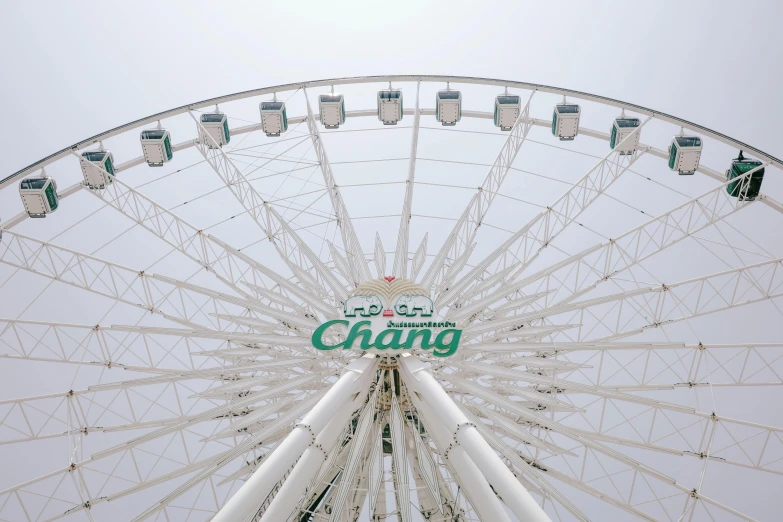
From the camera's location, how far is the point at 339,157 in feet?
140

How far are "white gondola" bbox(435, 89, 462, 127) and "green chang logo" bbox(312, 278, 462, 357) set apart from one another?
10138 millimetres

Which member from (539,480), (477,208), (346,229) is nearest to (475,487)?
(539,480)

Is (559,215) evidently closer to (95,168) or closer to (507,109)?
(507,109)

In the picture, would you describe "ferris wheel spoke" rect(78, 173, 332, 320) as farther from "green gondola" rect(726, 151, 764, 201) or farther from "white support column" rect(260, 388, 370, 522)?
"green gondola" rect(726, 151, 764, 201)

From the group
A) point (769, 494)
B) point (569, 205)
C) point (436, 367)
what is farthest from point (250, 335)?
point (769, 494)

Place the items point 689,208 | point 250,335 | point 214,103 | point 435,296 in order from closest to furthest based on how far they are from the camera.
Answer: point 250,335
point 435,296
point 689,208
point 214,103

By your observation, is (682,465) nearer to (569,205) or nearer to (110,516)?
(569,205)

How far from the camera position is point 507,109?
2820cm

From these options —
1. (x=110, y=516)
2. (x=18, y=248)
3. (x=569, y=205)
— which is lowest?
(x=110, y=516)

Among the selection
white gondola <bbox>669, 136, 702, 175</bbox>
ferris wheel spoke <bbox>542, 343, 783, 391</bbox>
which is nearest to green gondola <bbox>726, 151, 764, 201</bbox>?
white gondola <bbox>669, 136, 702, 175</bbox>

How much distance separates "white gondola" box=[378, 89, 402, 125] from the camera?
93.2 feet

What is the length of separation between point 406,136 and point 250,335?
25717mm

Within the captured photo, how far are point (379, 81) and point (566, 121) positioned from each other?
23.8 feet

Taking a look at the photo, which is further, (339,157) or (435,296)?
(339,157)
